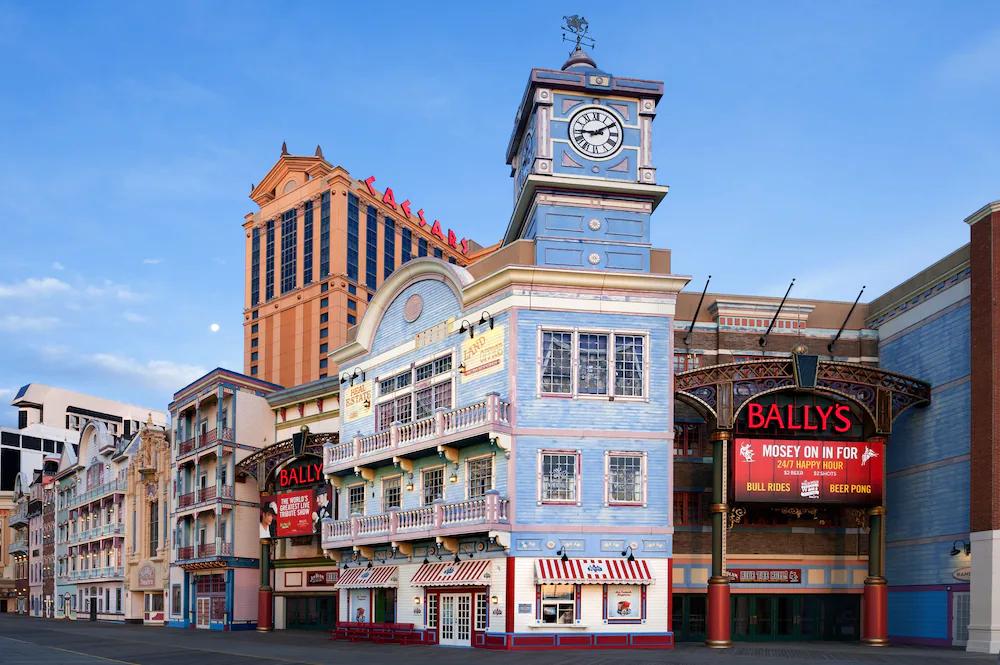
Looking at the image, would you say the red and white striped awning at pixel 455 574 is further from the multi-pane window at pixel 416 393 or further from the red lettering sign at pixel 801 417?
the red lettering sign at pixel 801 417

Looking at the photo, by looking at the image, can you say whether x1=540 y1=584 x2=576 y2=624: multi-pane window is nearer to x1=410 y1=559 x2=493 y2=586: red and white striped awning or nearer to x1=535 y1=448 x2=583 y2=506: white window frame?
x1=410 y1=559 x2=493 y2=586: red and white striped awning

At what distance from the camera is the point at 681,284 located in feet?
137

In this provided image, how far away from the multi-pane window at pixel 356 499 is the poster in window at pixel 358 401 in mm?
3351

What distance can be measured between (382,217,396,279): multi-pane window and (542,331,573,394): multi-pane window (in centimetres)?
9975

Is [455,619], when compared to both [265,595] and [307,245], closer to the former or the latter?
[265,595]

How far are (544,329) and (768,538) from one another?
1511 centimetres

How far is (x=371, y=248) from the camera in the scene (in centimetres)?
13688

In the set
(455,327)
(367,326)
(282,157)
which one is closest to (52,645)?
(367,326)

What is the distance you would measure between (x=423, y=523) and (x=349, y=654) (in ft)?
21.4

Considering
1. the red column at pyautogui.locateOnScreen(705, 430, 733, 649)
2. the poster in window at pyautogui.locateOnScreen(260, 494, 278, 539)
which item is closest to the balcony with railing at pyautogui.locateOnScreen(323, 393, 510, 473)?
the poster in window at pyautogui.locateOnScreen(260, 494, 278, 539)

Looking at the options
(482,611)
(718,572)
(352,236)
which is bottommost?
(482,611)

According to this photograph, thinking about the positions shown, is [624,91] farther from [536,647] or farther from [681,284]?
[536,647]

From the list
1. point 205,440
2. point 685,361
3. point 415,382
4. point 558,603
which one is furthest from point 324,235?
point 558,603

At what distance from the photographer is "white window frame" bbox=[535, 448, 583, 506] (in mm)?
40312
